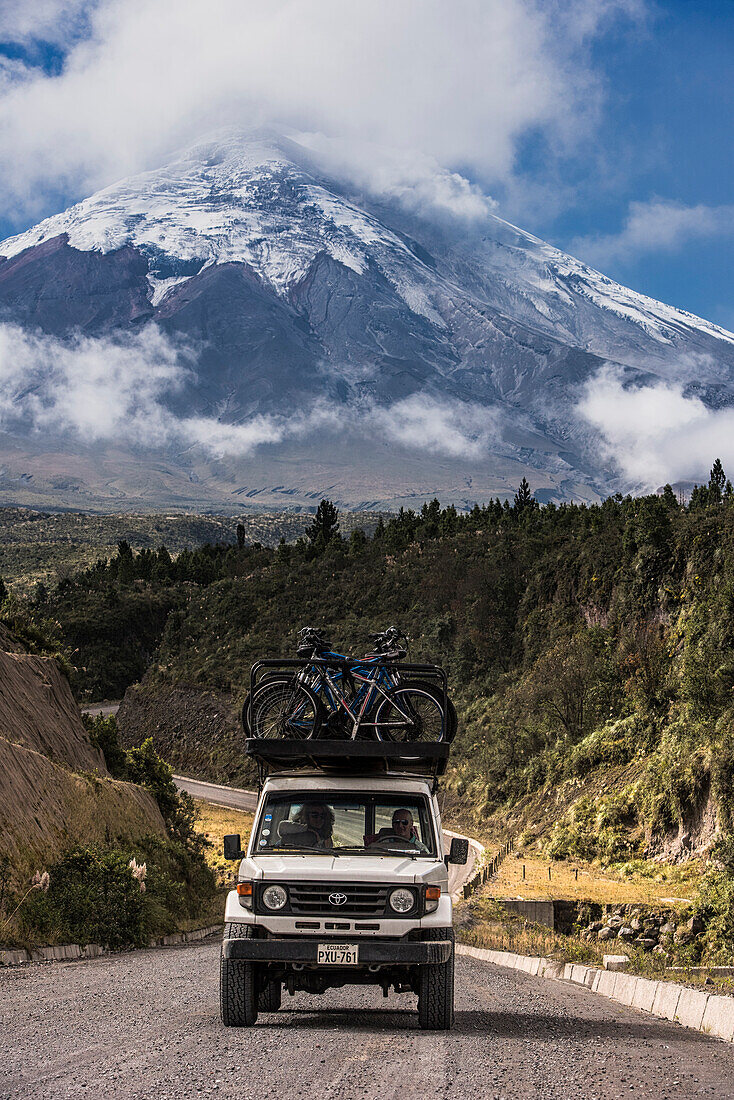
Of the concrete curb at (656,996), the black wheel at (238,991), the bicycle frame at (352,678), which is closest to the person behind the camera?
the black wheel at (238,991)

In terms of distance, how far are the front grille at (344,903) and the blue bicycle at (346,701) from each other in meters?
3.57

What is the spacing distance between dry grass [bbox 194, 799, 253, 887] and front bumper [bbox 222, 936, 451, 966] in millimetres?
24574

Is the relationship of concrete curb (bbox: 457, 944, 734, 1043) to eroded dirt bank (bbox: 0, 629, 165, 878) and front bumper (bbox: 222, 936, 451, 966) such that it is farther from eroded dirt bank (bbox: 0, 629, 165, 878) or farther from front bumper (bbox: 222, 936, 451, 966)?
eroded dirt bank (bbox: 0, 629, 165, 878)

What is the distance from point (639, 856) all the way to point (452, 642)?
119 ft

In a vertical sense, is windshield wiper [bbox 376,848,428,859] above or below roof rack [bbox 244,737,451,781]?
below

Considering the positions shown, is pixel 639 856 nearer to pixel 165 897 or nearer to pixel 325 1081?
pixel 165 897

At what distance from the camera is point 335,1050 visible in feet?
29.4

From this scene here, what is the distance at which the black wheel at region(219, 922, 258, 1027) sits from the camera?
1023 centimetres

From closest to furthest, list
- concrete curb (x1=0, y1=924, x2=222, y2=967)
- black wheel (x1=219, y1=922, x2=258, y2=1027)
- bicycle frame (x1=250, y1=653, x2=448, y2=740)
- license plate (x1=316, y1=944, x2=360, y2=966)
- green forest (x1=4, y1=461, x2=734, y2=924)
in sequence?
license plate (x1=316, y1=944, x2=360, y2=966)
black wheel (x1=219, y1=922, x2=258, y2=1027)
bicycle frame (x1=250, y1=653, x2=448, y2=740)
concrete curb (x1=0, y1=924, x2=222, y2=967)
green forest (x1=4, y1=461, x2=734, y2=924)

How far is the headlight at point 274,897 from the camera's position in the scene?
10375 mm

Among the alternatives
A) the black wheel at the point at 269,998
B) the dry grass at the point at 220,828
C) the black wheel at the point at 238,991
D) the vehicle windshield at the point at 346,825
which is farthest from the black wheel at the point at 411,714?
the dry grass at the point at 220,828

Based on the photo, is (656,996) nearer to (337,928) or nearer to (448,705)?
(448,705)

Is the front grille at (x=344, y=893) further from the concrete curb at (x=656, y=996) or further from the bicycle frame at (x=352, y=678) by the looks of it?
Answer: the bicycle frame at (x=352, y=678)

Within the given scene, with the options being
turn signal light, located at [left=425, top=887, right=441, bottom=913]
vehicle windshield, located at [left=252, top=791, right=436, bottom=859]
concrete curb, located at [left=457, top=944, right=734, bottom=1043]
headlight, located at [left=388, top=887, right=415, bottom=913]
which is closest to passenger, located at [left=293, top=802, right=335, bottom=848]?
vehicle windshield, located at [left=252, top=791, right=436, bottom=859]
